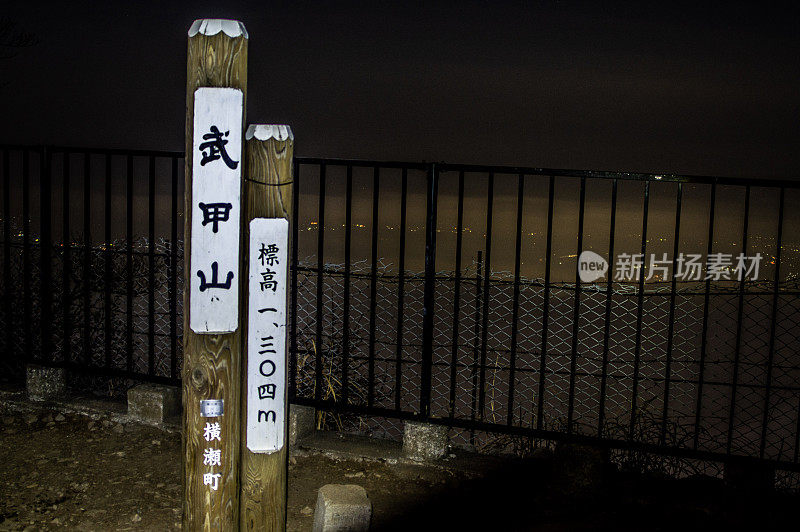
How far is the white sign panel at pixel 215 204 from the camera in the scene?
2887 mm

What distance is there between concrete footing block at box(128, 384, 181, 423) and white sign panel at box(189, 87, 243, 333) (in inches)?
116

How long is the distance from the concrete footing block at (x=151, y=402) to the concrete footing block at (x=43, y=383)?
3.01 ft

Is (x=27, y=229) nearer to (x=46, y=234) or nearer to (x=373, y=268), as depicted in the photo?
(x=46, y=234)

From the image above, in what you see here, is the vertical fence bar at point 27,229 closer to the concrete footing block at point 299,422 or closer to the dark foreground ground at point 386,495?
the dark foreground ground at point 386,495

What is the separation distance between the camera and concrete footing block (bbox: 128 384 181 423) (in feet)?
18.1

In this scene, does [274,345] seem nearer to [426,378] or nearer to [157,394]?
[426,378]

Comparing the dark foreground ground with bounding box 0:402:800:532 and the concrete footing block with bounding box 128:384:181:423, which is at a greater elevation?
the concrete footing block with bounding box 128:384:181:423

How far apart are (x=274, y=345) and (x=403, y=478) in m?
2.18

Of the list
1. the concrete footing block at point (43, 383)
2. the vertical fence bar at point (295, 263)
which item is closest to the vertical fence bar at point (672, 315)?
the vertical fence bar at point (295, 263)

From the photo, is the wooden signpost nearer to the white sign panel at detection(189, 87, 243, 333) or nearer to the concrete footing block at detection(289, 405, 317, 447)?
the white sign panel at detection(189, 87, 243, 333)

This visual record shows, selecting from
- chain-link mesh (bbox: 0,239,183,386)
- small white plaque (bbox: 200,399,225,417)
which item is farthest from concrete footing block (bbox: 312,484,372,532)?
chain-link mesh (bbox: 0,239,183,386)

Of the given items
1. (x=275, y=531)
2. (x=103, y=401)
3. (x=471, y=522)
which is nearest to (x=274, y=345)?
(x=275, y=531)

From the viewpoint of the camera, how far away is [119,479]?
15.1ft

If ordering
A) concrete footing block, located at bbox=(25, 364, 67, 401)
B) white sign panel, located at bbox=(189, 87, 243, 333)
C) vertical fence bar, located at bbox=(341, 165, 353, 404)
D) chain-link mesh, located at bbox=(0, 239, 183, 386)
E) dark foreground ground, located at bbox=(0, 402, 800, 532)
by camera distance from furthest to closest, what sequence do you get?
concrete footing block, located at bbox=(25, 364, 67, 401)
chain-link mesh, located at bbox=(0, 239, 183, 386)
vertical fence bar, located at bbox=(341, 165, 353, 404)
dark foreground ground, located at bbox=(0, 402, 800, 532)
white sign panel, located at bbox=(189, 87, 243, 333)
